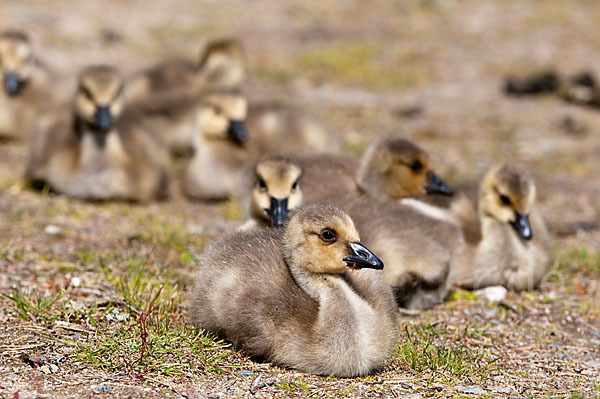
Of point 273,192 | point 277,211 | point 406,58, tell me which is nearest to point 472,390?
point 277,211

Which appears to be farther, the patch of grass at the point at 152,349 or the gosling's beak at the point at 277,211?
the gosling's beak at the point at 277,211

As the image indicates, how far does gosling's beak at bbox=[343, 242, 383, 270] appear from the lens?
386 cm

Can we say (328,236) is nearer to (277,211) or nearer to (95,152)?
(277,211)

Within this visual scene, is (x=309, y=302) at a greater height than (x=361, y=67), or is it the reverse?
(x=361, y=67)

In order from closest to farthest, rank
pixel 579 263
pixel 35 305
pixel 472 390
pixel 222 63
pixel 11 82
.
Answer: pixel 472 390, pixel 35 305, pixel 579 263, pixel 11 82, pixel 222 63

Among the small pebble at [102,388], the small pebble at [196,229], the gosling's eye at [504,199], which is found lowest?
the small pebble at [102,388]

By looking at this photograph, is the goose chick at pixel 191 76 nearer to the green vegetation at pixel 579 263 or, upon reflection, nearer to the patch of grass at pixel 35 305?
the green vegetation at pixel 579 263

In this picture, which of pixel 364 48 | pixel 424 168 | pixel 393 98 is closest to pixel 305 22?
pixel 364 48

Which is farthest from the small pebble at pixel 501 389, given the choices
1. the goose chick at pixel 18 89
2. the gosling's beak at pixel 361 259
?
the goose chick at pixel 18 89

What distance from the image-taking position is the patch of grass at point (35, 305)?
171 inches

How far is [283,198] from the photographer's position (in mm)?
5305

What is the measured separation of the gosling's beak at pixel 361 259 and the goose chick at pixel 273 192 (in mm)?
1250

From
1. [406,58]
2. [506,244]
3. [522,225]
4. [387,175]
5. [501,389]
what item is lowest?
[501,389]

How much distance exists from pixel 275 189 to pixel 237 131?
2.56 m
